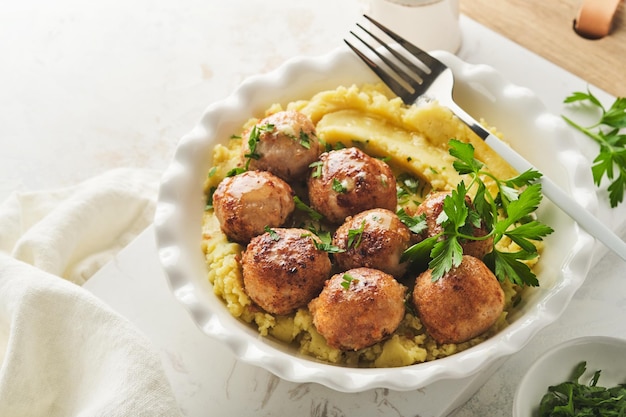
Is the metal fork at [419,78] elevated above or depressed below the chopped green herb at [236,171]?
above

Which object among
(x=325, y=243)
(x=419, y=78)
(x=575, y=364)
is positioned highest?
(x=419, y=78)

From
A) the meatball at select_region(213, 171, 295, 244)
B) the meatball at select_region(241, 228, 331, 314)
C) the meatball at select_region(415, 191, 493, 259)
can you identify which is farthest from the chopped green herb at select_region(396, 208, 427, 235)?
the meatball at select_region(213, 171, 295, 244)

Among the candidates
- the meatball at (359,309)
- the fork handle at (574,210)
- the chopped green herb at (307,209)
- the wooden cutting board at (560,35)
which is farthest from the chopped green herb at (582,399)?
the wooden cutting board at (560,35)

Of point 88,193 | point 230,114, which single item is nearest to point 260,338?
point 230,114

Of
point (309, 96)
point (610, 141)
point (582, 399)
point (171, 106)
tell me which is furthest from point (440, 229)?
point (171, 106)

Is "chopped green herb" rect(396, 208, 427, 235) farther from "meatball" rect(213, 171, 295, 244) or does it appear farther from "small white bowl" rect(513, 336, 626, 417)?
"small white bowl" rect(513, 336, 626, 417)

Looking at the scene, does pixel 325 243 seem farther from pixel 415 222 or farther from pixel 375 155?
pixel 375 155

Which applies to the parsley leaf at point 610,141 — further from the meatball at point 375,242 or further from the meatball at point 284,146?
the meatball at point 284,146
